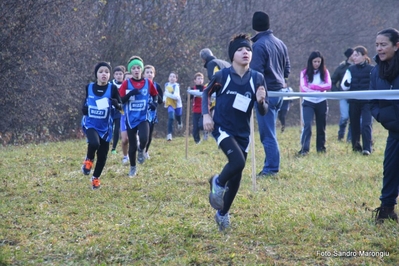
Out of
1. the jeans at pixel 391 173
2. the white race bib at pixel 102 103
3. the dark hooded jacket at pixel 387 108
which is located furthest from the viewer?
the white race bib at pixel 102 103

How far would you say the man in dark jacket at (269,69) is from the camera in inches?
369

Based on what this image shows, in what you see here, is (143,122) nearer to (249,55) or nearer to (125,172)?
(125,172)

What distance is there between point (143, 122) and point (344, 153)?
467 cm

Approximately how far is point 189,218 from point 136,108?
3650 millimetres

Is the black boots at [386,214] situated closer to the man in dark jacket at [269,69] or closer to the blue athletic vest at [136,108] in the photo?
the man in dark jacket at [269,69]

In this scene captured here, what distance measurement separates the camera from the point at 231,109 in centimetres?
660

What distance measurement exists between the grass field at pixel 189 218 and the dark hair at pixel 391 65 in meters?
1.41

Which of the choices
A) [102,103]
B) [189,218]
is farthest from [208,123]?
[102,103]

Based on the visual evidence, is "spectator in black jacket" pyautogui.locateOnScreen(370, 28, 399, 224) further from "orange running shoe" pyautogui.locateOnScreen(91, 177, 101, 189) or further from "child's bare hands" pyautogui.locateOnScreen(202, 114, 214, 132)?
"orange running shoe" pyautogui.locateOnScreen(91, 177, 101, 189)

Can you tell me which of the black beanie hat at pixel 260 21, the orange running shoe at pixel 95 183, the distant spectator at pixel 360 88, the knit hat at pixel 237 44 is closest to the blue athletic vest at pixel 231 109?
the knit hat at pixel 237 44

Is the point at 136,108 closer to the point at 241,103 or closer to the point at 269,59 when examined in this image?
the point at 269,59

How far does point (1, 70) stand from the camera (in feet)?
57.4

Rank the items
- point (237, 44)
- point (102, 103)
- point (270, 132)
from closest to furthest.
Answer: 1. point (237, 44)
2. point (102, 103)
3. point (270, 132)

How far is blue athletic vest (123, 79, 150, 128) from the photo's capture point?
10508 millimetres
